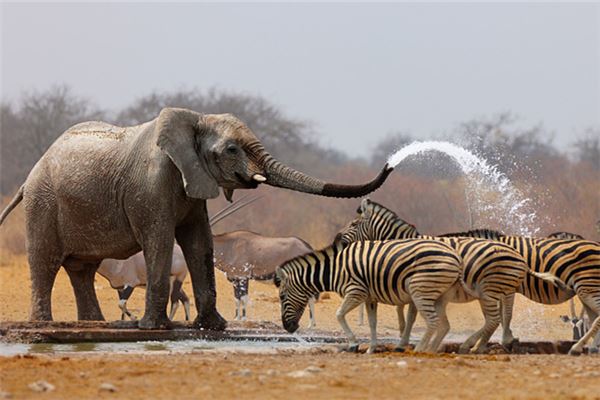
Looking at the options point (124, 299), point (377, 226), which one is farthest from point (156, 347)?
point (124, 299)

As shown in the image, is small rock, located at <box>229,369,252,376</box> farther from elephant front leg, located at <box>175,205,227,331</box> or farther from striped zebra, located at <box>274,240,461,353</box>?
elephant front leg, located at <box>175,205,227,331</box>

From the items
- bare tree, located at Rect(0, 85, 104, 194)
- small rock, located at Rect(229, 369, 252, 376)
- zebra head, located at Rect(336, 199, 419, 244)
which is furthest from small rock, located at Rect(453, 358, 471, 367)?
bare tree, located at Rect(0, 85, 104, 194)

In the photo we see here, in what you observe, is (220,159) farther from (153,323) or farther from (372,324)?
(372,324)

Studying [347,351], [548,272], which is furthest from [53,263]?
[548,272]

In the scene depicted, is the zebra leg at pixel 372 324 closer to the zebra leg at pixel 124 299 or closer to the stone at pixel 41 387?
the stone at pixel 41 387

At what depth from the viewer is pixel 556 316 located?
71.6 ft

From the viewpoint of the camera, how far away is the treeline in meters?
26.5

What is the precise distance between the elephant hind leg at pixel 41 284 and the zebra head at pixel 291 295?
3.35 m

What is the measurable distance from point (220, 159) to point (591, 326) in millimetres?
3936

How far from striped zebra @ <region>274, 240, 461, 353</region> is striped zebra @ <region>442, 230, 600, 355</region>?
119 centimetres

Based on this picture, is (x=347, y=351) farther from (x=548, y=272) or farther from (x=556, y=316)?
(x=556, y=316)

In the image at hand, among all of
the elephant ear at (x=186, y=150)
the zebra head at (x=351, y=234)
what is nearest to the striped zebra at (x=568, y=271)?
the zebra head at (x=351, y=234)

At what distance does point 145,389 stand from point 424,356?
301cm

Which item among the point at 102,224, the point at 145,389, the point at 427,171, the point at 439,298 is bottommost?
the point at 145,389
